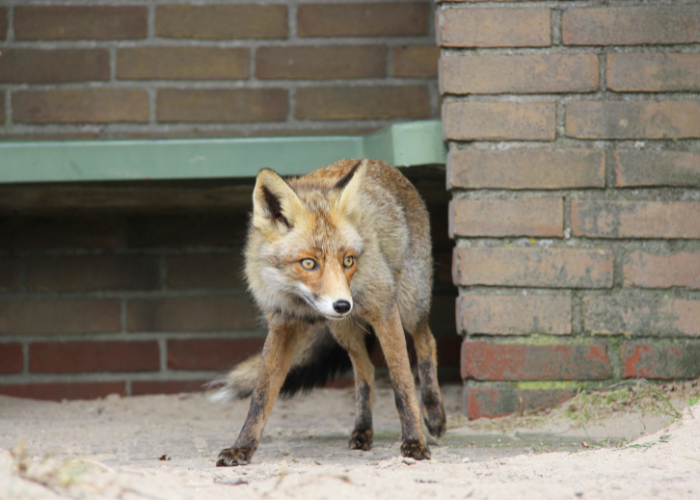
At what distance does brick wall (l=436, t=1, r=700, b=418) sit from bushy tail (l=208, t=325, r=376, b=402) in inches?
25.4

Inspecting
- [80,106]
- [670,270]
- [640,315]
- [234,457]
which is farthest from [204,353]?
[670,270]

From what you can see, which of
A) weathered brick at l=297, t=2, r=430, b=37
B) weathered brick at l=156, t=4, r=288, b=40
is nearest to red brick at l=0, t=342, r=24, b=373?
weathered brick at l=156, t=4, r=288, b=40

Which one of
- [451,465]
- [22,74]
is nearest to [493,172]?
[451,465]

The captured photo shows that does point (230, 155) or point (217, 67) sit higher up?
point (217, 67)

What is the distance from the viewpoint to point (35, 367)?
13.6 ft

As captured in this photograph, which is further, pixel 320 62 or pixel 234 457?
pixel 320 62

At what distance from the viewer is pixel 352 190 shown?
2584mm

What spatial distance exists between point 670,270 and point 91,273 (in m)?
→ 3.23

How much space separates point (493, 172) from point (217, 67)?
6.18 feet

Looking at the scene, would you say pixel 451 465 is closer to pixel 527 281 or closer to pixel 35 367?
pixel 527 281

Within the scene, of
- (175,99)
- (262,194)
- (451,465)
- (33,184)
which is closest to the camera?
(451,465)

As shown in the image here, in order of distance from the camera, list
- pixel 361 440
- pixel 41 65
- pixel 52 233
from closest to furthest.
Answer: pixel 361 440
pixel 41 65
pixel 52 233

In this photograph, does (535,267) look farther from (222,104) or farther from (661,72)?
(222,104)

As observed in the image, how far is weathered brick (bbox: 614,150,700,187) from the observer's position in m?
3.03
